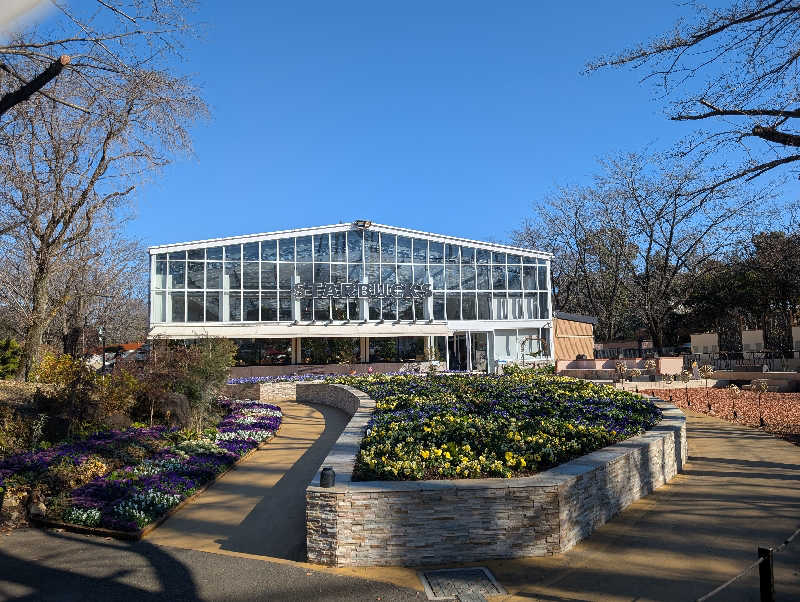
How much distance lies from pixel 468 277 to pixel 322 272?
6.76 meters

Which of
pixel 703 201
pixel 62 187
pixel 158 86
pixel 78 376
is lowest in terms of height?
pixel 78 376

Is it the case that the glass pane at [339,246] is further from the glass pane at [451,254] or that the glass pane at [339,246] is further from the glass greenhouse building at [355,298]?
the glass pane at [451,254]

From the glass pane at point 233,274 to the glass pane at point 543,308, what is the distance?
13.8 metres

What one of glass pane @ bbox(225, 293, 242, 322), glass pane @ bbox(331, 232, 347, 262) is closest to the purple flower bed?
glass pane @ bbox(225, 293, 242, 322)

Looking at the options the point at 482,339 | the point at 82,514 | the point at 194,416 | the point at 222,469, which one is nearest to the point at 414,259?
the point at 482,339

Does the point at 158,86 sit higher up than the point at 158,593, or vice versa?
the point at 158,86

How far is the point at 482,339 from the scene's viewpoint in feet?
87.2

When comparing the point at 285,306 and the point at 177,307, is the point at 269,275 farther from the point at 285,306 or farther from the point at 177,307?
the point at 177,307

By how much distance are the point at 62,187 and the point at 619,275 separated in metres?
28.5

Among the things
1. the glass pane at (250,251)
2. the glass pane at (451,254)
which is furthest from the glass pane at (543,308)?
the glass pane at (250,251)

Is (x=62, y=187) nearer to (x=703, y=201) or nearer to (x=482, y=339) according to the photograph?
(x=703, y=201)

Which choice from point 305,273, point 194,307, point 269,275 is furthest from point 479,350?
point 194,307

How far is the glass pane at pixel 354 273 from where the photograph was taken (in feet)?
80.8

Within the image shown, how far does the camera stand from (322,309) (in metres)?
24.0
